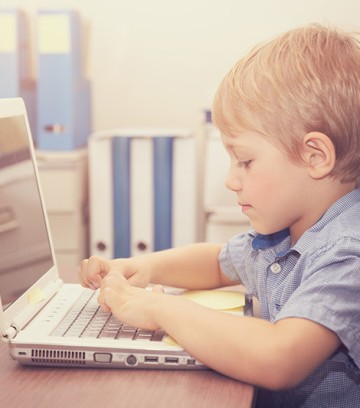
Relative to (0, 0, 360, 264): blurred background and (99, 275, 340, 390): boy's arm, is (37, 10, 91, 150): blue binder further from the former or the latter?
(99, 275, 340, 390): boy's arm

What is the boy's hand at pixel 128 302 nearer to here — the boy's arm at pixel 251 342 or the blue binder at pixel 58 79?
the boy's arm at pixel 251 342

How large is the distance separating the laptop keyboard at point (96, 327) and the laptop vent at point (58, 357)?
0.04 m

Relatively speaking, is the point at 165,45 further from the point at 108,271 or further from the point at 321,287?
the point at 321,287

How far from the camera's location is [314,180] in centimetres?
88

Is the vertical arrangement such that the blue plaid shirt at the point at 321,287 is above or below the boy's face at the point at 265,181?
below

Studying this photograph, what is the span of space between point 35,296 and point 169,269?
23cm

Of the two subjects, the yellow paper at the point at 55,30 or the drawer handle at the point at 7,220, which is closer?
the drawer handle at the point at 7,220

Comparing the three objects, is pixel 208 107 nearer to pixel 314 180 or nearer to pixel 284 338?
pixel 314 180

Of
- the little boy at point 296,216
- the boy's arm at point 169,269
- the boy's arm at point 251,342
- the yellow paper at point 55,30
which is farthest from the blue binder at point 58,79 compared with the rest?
the boy's arm at point 251,342

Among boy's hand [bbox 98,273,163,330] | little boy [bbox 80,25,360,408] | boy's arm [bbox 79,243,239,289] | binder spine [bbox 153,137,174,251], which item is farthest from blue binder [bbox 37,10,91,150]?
boy's hand [bbox 98,273,163,330]

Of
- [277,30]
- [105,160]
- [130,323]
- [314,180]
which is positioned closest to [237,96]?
[314,180]

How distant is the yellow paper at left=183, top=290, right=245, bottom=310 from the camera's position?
931mm

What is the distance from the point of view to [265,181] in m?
0.87

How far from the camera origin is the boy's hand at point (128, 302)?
2.58ft
